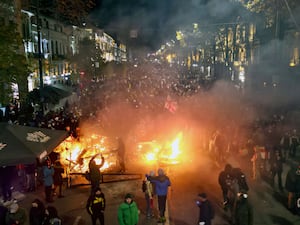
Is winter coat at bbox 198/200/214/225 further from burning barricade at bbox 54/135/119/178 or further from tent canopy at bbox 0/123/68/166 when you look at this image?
burning barricade at bbox 54/135/119/178

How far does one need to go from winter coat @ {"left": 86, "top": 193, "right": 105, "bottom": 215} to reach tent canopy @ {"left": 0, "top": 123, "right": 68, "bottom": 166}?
5.26 ft

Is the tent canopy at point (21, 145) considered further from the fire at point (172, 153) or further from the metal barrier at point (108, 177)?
the fire at point (172, 153)

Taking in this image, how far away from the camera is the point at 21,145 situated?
25.6 feet

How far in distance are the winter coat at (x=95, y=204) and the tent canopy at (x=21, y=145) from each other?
1603 mm

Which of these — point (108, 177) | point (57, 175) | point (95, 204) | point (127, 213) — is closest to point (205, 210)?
point (127, 213)

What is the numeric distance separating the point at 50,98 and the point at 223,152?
14787 millimetres

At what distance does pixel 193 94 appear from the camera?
28203 mm

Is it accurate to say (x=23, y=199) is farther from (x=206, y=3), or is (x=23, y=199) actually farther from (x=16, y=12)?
(x=206, y=3)

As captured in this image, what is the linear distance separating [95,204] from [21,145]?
2279 mm

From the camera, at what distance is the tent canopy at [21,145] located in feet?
24.4

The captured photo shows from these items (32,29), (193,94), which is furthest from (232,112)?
(32,29)

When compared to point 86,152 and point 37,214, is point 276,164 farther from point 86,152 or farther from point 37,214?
point 86,152

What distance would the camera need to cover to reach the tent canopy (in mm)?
7426

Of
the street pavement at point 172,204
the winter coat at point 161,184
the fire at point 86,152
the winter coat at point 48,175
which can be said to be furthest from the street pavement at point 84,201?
the fire at point 86,152
